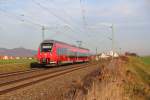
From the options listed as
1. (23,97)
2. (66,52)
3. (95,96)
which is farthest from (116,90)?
(66,52)

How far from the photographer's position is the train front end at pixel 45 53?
4122 centimetres

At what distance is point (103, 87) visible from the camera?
12352 mm

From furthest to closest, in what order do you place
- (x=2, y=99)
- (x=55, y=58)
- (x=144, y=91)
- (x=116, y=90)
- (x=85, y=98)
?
1. (x=55, y=58)
2. (x=144, y=91)
3. (x=2, y=99)
4. (x=116, y=90)
5. (x=85, y=98)

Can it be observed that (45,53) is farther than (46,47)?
No

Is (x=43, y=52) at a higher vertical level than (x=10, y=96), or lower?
higher

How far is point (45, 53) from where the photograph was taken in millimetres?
41531

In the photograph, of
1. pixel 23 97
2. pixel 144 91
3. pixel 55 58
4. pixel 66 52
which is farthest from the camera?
pixel 66 52

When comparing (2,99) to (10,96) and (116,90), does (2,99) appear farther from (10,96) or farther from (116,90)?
(116,90)

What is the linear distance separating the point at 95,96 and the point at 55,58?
3082 cm

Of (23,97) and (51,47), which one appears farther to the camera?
(51,47)

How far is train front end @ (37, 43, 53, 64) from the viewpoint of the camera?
4122 centimetres

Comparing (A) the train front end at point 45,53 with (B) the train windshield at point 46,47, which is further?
(B) the train windshield at point 46,47

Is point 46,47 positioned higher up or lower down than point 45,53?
higher up

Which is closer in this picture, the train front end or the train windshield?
the train front end
